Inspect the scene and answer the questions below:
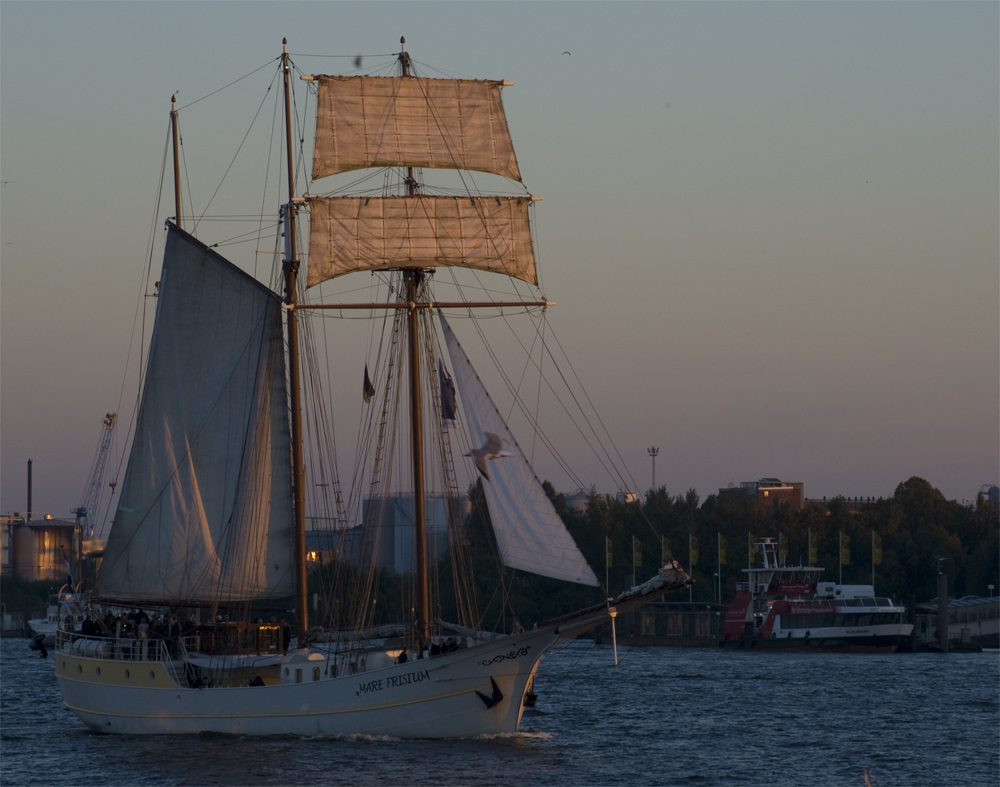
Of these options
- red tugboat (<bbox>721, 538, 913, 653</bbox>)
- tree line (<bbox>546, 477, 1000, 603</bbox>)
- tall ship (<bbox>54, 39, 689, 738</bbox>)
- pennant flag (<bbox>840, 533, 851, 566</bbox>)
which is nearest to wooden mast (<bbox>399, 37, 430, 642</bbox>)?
tall ship (<bbox>54, 39, 689, 738</bbox>)

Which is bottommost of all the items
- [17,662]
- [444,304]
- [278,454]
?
[17,662]

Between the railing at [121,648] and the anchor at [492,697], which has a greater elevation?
the railing at [121,648]

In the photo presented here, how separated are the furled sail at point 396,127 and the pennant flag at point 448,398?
950 centimetres

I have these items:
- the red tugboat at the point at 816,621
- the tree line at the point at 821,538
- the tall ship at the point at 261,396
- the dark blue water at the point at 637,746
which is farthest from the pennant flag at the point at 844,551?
the tall ship at the point at 261,396

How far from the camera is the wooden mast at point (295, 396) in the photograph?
177 feet

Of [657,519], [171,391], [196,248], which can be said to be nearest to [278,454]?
[171,391]

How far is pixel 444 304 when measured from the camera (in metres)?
52.0

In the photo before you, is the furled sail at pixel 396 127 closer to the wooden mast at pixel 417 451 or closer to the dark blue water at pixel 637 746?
the wooden mast at pixel 417 451

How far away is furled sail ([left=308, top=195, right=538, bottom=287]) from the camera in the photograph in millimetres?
53281

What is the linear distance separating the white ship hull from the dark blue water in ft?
1.84

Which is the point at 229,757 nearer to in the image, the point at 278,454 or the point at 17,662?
the point at 278,454

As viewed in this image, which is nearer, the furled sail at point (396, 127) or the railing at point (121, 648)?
the railing at point (121, 648)

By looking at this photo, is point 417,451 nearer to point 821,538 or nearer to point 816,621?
point 816,621

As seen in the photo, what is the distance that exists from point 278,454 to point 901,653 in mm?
68171
